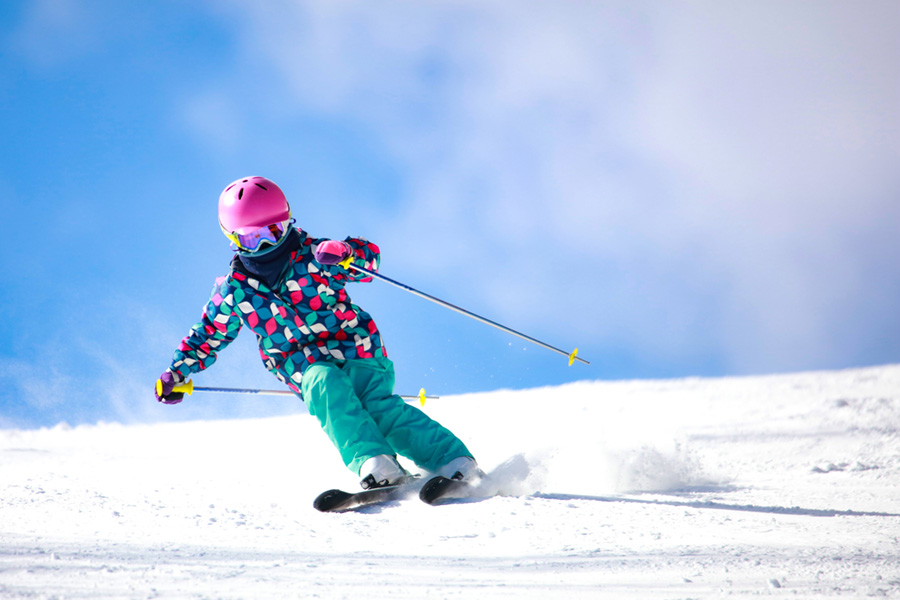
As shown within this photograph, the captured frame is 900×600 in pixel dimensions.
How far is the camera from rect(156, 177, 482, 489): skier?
278cm

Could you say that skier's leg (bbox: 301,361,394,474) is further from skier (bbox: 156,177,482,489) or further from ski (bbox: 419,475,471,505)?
ski (bbox: 419,475,471,505)

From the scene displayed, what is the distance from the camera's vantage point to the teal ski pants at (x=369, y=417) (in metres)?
2.63

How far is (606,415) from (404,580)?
4.03 metres

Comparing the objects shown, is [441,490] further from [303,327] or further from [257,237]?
[257,237]

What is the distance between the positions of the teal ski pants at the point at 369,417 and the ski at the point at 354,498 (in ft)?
0.52

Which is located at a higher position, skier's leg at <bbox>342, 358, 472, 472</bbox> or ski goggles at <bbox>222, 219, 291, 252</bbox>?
ski goggles at <bbox>222, 219, 291, 252</bbox>

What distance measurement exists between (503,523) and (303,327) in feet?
4.46

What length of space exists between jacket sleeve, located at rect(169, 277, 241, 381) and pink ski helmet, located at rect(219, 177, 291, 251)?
10.3 inches

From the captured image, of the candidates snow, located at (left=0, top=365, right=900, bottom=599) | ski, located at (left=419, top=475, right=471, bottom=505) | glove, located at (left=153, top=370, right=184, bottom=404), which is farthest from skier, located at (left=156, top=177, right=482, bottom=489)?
snow, located at (left=0, top=365, right=900, bottom=599)

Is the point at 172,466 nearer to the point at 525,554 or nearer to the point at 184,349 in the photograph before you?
the point at 184,349

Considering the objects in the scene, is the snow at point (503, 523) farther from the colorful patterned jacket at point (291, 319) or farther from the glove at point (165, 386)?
the colorful patterned jacket at point (291, 319)

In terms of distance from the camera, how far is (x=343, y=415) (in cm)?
267

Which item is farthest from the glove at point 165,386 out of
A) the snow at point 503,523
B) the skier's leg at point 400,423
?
the skier's leg at point 400,423

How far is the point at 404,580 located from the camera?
4.75ft
